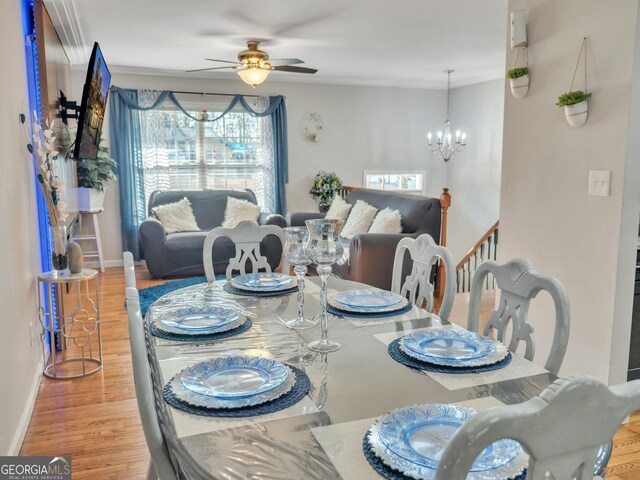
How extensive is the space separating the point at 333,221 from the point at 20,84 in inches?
92.5

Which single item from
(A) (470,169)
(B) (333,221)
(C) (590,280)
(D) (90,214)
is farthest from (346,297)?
(A) (470,169)

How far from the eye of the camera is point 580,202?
2.70 m

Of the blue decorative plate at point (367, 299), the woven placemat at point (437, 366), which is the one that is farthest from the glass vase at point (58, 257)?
the woven placemat at point (437, 366)

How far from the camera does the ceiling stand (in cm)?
390

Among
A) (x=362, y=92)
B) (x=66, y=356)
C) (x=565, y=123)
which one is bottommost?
(x=66, y=356)

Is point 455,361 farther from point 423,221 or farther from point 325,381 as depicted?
point 423,221

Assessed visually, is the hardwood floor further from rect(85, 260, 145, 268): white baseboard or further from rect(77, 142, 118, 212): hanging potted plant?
rect(85, 260, 145, 268): white baseboard

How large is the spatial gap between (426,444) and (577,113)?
2.16m

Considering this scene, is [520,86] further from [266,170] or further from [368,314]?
[266,170]

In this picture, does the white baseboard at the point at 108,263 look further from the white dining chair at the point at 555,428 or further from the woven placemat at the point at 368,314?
the white dining chair at the point at 555,428

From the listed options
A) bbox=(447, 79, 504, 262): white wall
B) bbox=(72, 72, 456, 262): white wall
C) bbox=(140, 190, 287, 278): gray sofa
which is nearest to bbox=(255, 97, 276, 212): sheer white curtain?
bbox=(72, 72, 456, 262): white wall

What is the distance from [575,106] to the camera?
8.51ft

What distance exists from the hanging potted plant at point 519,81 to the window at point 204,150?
442 centimetres

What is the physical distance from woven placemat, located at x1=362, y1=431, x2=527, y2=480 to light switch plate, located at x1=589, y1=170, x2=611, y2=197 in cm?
201
